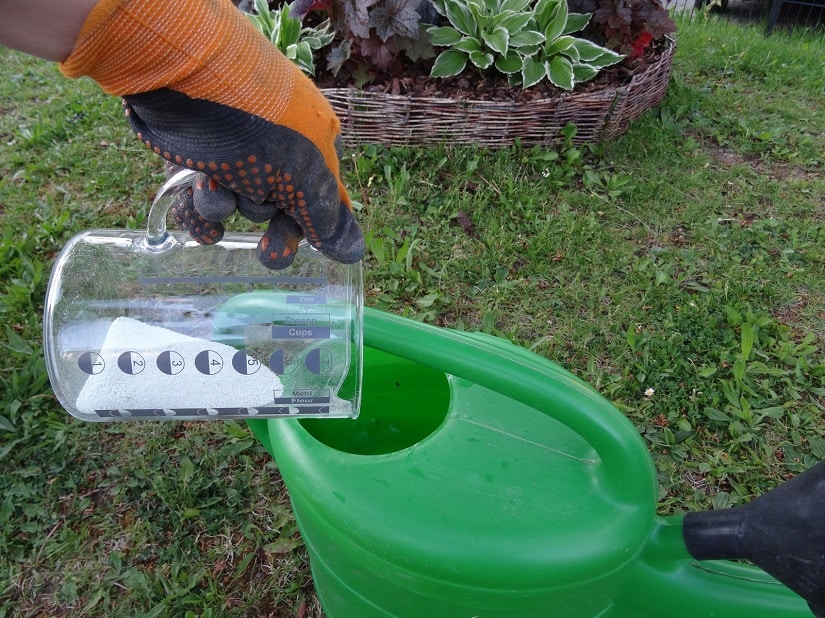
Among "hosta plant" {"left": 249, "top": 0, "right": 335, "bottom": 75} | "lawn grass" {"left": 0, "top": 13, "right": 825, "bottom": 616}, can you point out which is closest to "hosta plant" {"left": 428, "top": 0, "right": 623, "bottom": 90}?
"lawn grass" {"left": 0, "top": 13, "right": 825, "bottom": 616}

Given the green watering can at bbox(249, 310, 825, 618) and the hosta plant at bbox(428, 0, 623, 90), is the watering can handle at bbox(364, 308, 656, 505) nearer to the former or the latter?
the green watering can at bbox(249, 310, 825, 618)

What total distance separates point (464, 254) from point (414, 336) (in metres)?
1.48

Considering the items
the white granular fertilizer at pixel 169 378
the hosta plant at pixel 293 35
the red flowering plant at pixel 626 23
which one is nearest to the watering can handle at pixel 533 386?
the white granular fertilizer at pixel 169 378

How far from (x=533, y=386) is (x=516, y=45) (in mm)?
2273

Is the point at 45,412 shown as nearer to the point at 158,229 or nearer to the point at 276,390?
the point at 158,229

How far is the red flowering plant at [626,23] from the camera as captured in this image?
9.13 ft

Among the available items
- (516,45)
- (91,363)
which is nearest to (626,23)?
(516,45)

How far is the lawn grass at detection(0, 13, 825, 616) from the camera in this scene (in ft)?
5.00

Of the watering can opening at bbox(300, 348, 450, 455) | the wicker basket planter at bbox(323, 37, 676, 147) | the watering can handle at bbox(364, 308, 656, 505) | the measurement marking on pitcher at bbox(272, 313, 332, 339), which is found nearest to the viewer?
the watering can handle at bbox(364, 308, 656, 505)

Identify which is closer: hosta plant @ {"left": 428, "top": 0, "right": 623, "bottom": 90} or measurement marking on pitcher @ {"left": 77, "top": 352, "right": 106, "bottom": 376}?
measurement marking on pitcher @ {"left": 77, "top": 352, "right": 106, "bottom": 376}

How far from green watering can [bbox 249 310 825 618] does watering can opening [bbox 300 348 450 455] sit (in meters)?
0.23

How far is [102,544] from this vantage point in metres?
1.53

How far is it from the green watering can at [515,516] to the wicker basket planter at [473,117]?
179 cm

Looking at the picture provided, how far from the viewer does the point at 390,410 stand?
1.38 meters
